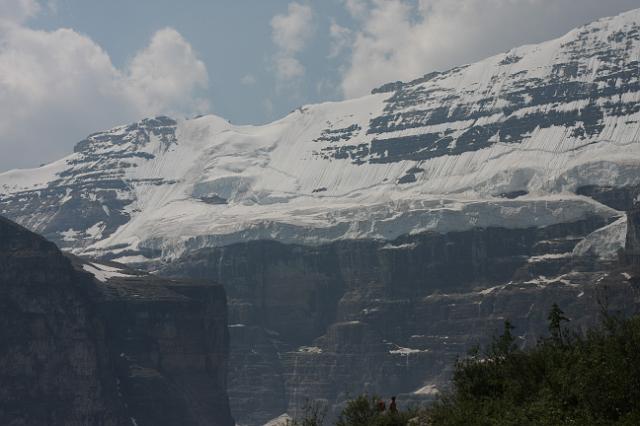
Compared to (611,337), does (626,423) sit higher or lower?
lower

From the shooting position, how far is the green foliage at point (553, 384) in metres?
114

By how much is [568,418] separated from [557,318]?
31.8 metres

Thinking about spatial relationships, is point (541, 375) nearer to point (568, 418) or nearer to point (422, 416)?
point (422, 416)

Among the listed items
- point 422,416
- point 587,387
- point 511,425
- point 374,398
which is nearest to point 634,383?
point 587,387

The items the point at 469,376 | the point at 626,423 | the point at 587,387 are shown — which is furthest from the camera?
the point at 469,376

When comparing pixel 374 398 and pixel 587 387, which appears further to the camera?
pixel 374 398

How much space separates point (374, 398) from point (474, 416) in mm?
26096

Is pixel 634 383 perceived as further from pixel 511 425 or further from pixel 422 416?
pixel 422 416

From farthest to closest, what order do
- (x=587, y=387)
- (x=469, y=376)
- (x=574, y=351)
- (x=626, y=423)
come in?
1. (x=469, y=376)
2. (x=574, y=351)
3. (x=587, y=387)
4. (x=626, y=423)

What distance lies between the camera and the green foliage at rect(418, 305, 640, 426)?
114125 mm

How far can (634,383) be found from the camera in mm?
117375

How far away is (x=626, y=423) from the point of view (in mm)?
105562

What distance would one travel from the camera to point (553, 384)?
125 meters

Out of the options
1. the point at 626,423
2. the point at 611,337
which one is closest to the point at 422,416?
the point at 611,337
